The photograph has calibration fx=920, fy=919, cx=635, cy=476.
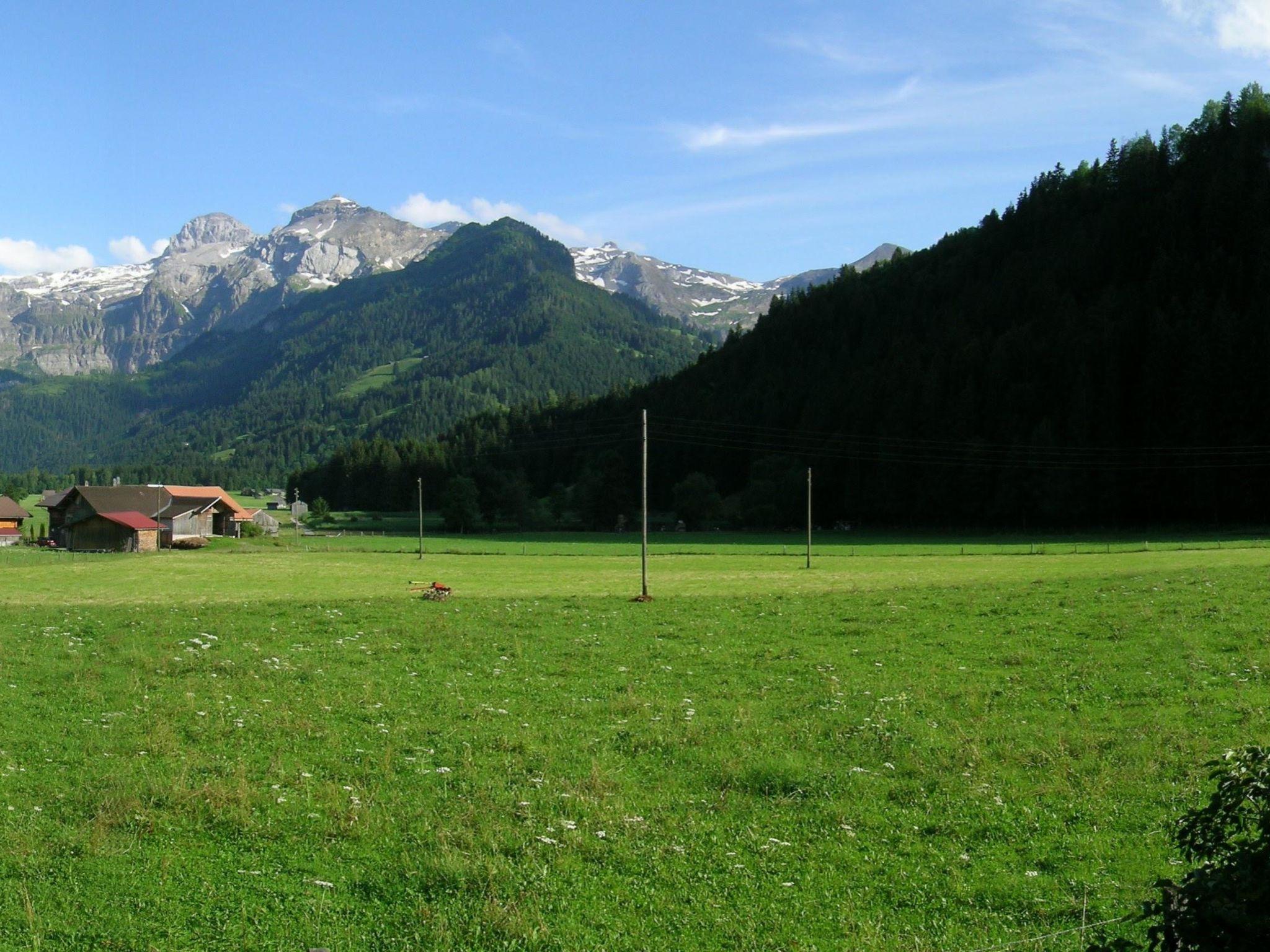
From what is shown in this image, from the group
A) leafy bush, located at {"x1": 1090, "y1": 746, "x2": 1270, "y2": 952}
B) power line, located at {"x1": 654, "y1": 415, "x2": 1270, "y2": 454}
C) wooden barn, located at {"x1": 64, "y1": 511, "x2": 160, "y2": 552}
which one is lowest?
wooden barn, located at {"x1": 64, "y1": 511, "x2": 160, "y2": 552}

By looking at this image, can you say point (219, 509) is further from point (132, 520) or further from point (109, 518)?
point (109, 518)

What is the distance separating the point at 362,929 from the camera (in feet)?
29.0

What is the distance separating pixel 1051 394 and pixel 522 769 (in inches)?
5649

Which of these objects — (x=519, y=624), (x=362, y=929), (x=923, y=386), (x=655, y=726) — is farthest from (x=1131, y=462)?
(x=362, y=929)

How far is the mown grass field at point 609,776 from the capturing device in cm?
912

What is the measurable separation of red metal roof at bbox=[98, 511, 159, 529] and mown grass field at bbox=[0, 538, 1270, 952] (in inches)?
4222

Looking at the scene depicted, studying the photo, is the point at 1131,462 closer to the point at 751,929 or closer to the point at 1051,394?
the point at 1051,394

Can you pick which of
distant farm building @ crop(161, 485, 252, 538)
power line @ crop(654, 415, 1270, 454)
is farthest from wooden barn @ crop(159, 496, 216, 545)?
power line @ crop(654, 415, 1270, 454)

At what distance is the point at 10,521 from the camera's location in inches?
5763

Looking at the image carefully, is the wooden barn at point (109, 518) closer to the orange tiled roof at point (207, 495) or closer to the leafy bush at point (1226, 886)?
the orange tiled roof at point (207, 495)

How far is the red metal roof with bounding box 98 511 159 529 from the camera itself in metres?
124

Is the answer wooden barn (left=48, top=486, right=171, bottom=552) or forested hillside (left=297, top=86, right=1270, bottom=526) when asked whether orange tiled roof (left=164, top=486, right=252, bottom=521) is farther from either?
forested hillside (left=297, top=86, right=1270, bottom=526)

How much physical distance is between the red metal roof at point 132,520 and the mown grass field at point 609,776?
107 meters

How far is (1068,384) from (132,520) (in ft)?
449
